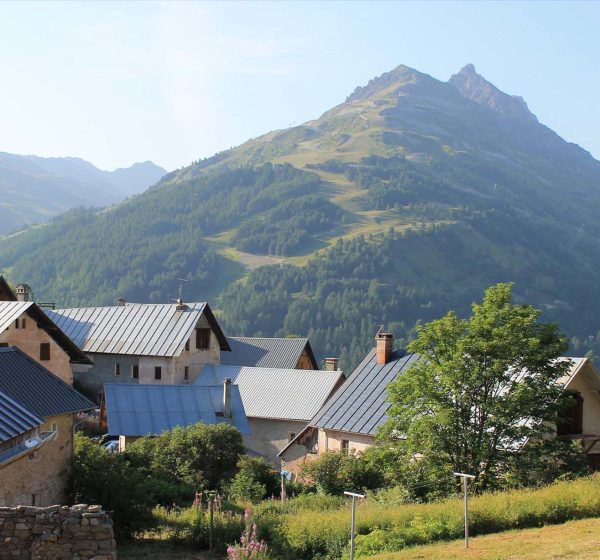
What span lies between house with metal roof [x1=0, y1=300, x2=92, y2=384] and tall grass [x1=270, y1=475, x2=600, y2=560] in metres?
22.3

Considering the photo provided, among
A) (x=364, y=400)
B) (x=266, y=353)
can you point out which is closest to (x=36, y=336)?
(x=364, y=400)

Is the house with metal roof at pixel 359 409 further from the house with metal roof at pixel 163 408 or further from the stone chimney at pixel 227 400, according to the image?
the house with metal roof at pixel 163 408

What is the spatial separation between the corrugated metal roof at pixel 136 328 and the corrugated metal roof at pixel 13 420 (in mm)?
38337

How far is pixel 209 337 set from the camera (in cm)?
6147

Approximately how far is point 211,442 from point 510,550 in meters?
16.7

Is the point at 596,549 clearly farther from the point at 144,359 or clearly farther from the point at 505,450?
the point at 144,359

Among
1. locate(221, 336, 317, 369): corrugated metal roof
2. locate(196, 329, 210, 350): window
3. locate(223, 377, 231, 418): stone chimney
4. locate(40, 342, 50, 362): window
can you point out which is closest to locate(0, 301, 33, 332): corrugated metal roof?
locate(40, 342, 50, 362): window

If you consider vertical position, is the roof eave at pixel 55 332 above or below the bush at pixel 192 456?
above

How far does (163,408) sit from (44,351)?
8.20 meters

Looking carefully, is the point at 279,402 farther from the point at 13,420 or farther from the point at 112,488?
the point at 13,420

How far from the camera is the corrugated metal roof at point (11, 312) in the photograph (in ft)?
130

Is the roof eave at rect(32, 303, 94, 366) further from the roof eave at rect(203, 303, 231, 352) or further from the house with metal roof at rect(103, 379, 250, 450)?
the roof eave at rect(203, 303, 231, 352)

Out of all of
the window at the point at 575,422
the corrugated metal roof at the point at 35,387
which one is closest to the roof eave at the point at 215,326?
the window at the point at 575,422

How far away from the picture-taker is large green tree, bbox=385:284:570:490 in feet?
88.7
